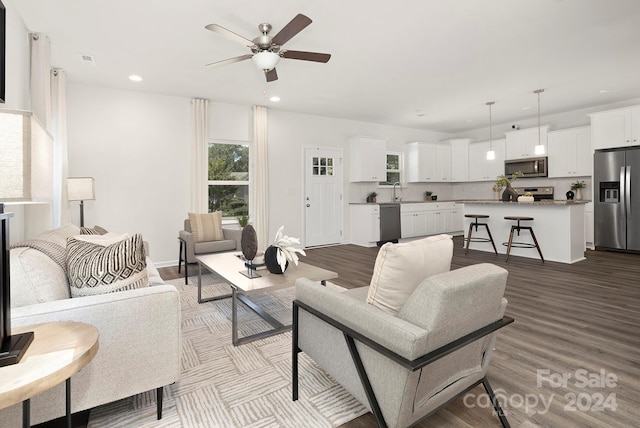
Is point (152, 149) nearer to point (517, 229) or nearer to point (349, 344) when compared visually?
point (349, 344)

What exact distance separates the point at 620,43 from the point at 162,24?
4.86m

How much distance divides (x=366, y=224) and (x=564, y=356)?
4817 mm

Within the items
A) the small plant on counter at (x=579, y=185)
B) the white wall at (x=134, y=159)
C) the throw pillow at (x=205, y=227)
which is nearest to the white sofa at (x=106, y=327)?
the throw pillow at (x=205, y=227)

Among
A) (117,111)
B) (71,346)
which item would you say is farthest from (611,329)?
(117,111)

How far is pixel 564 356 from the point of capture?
2244 millimetres

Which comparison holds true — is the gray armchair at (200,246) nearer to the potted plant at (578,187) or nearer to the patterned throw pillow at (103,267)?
the patterned throw pillow at (103,267)

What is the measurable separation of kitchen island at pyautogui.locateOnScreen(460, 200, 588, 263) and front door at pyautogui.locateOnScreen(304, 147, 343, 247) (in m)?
2.85

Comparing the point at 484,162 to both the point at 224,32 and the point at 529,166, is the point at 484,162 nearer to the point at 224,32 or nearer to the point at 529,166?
the point at 529,166

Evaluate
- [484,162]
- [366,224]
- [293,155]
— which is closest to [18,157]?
[293,155]

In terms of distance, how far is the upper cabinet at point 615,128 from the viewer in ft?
18.2

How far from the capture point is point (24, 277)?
1513 millimetres

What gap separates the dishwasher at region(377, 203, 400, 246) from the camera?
6965mm

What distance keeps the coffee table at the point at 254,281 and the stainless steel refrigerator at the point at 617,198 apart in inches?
233

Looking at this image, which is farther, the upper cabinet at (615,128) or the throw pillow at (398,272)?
the upper cabinet at (615,128)
